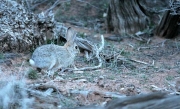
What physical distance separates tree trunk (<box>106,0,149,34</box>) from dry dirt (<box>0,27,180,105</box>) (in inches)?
69.5

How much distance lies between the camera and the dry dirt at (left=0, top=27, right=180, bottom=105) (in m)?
5.84

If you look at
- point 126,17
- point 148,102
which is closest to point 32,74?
point 148,102

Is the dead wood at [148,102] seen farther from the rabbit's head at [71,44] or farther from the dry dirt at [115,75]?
the rabbit's head at [71,44]

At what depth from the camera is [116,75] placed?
7.11m

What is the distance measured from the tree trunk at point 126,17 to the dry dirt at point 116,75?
1.76m

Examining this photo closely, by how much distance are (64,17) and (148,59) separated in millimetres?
4372

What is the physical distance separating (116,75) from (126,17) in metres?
4.65

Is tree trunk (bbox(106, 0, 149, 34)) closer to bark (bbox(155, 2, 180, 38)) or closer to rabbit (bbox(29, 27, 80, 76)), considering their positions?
bark (bbox(155, 2, 180, 38))

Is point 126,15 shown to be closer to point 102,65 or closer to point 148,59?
point 148,59

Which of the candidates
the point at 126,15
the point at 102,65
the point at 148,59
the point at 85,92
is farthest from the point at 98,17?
the point at 85,92

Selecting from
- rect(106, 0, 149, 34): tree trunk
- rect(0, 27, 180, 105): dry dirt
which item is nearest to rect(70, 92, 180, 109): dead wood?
rect(0, 27, 180, 105): dry dirt

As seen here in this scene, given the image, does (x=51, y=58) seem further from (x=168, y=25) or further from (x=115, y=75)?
(x=168, y=25)

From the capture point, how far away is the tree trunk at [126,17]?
1139 centimetres

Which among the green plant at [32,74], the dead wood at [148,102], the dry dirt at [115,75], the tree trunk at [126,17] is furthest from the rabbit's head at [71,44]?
the tree trunk at [126,17]
